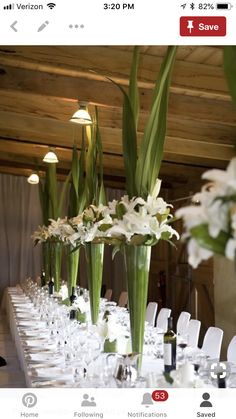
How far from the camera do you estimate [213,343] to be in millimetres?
3598

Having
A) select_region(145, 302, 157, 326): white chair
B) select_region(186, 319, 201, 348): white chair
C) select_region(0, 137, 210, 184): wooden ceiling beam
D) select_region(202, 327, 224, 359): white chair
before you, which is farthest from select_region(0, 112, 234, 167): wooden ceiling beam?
select_region(202, 327, 224, 359): white chair

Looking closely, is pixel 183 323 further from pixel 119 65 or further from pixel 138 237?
pixel 138 237

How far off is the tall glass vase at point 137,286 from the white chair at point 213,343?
4.92 ft

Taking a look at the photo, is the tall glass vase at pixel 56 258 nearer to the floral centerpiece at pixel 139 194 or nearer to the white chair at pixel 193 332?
the white chair at pixel 193 332

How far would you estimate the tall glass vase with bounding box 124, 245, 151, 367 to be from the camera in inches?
81.4

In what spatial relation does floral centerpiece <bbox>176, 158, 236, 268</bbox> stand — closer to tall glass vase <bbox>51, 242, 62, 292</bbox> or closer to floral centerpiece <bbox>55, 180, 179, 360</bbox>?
floral centerpiece <bbox>55, 180, 179, 360</bbox>

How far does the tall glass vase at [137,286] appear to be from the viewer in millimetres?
2068

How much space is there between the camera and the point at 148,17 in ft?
5.05

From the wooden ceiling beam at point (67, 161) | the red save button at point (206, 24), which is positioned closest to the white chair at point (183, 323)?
the wooden ceiling beam at point (67, 161)

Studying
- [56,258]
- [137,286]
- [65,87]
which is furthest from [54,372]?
[56,258]
